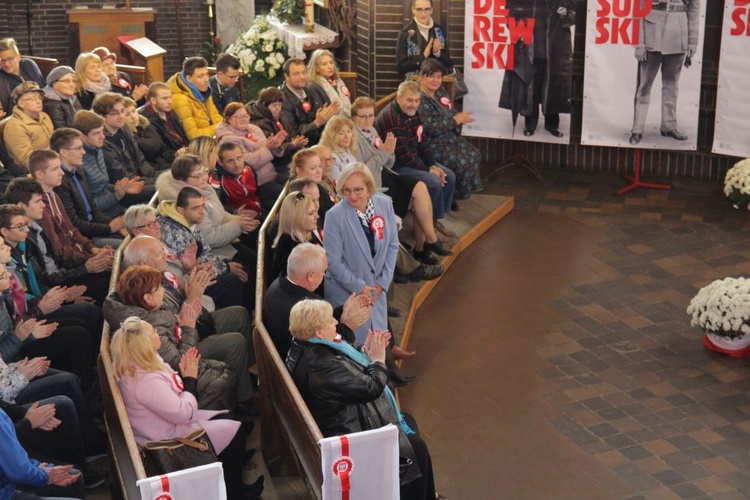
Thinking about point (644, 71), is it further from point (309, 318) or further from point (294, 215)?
point (309, 318)

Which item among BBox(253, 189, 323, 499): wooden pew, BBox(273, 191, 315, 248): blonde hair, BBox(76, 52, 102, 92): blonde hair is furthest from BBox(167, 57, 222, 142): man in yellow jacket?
BBox(253, 189, 323, 499): wooden pew

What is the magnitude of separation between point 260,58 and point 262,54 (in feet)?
0.18

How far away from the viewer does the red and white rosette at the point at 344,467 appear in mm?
5098

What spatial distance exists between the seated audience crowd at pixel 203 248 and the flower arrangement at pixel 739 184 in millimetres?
2512

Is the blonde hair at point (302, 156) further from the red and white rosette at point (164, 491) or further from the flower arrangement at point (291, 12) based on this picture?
the flower arrangement at point (291, 12)

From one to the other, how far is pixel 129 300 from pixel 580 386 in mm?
3279

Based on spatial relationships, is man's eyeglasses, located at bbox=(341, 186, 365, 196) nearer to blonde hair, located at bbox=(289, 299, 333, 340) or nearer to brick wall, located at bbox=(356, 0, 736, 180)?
blonde hair, located at bbox=(289, 299, 333, 340)

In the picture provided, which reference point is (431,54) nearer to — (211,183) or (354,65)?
(354,65)

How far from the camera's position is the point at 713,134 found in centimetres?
1155

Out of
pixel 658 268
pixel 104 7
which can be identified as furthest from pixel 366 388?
pixel 104 7

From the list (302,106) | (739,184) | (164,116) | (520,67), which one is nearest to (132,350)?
(164,116)

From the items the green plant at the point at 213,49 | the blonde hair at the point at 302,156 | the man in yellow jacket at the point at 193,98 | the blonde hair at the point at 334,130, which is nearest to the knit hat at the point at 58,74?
the man in yellow jacket at the point at 193,98

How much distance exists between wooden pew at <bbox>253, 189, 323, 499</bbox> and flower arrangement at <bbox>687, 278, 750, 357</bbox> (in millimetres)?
3270

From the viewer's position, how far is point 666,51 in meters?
11.1
